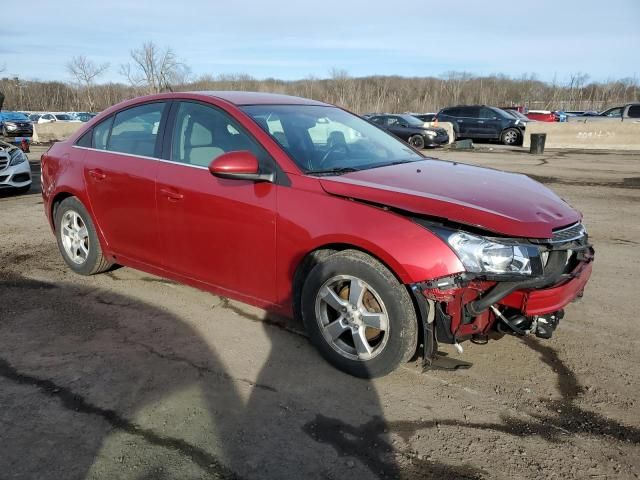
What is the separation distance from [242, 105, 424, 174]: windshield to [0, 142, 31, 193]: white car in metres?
7.48

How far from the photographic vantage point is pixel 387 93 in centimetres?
8306

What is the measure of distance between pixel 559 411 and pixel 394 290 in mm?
1114

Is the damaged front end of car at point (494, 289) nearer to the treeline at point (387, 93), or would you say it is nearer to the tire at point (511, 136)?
the tire at point (511, 136)

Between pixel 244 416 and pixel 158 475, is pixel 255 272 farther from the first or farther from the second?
pixel 158 475

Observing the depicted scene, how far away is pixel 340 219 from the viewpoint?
3080 millimetres

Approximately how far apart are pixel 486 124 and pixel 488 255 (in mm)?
22942

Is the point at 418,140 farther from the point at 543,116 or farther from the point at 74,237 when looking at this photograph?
the point at 74,237

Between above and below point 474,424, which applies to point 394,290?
above

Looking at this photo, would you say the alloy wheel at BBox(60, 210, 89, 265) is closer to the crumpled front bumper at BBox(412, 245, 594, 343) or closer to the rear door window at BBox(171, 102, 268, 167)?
the rear door window at BBox(171, 102, 268, 167)

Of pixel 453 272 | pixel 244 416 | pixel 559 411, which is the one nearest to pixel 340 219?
pixel 453 272

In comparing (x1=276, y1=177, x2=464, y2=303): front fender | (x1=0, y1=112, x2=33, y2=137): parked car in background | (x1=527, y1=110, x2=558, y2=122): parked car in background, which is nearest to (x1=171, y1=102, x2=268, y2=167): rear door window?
(x1=276, y1=177, x2=464, y2=303): front fender

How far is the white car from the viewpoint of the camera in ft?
30.9

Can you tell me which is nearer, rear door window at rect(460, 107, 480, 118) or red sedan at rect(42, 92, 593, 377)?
red sedan at rect(42, 92, 593, 377)

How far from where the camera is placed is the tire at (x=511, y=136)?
23453mm
